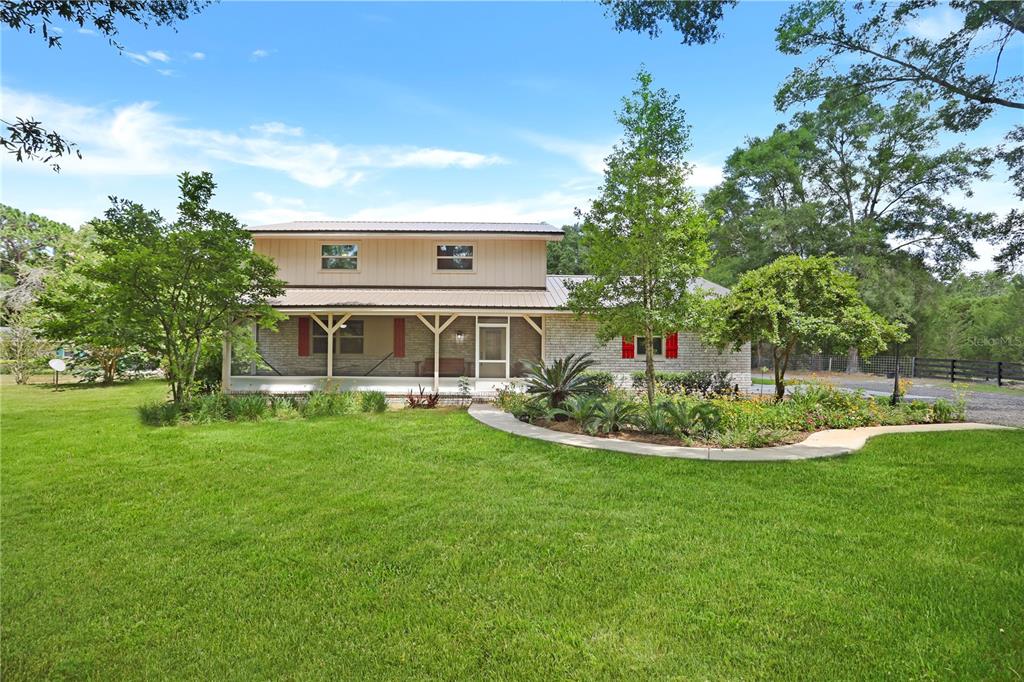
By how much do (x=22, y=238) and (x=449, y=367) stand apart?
44572 millimetres

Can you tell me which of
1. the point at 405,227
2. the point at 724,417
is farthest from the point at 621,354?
the point at 405,227

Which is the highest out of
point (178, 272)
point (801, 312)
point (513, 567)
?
point (178, 272)

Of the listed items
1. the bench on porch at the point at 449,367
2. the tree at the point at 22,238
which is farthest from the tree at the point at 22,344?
the tree at the point at 22,238

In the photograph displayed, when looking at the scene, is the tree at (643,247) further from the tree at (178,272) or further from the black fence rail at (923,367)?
the black fence rail at (923,367)

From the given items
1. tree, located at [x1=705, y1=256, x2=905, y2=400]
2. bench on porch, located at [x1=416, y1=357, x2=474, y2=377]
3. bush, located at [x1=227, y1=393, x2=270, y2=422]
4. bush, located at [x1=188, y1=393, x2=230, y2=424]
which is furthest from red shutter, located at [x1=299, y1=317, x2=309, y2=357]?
tree, located at [x1=705, y1=256, x2=905, y2=400]

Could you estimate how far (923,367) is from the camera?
24.8 meters

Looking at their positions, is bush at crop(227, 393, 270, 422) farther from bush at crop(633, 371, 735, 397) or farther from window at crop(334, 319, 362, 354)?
bush at crop(633, 371, 735, 397)

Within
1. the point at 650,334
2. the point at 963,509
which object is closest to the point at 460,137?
the point at 650,334

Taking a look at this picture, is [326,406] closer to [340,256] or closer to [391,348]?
[391,348]

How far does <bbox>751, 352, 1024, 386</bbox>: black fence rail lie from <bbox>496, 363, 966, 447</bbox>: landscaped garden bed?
20.7ft

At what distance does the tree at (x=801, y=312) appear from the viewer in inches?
456

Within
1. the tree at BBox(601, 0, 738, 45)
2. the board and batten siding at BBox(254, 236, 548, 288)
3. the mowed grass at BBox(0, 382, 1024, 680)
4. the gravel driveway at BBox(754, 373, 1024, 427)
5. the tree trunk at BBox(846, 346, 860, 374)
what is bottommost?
the mowed grass at BBox(0, 382, 1024, 680)

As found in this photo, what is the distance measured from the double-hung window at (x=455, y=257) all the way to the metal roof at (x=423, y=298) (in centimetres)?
90

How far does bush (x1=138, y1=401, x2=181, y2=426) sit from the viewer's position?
1016 centimetres
